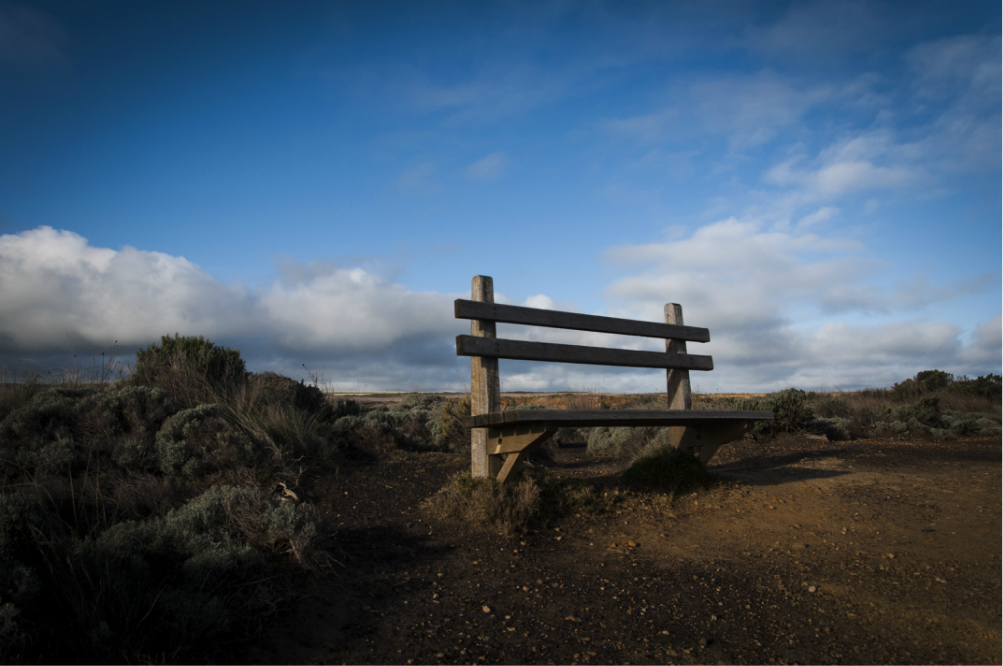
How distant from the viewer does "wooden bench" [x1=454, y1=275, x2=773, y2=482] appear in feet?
13.4

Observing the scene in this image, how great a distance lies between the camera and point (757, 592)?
3393 millimetres

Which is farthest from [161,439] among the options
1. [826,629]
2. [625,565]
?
[826,629]

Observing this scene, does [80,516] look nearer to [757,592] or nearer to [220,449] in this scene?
[220,449]

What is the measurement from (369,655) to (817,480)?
4.80m

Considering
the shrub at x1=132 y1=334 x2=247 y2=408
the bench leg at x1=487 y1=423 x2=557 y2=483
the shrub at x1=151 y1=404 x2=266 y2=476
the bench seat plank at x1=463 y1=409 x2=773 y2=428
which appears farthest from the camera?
the shrub at x1=132 y1=334 x2=247 y2=408

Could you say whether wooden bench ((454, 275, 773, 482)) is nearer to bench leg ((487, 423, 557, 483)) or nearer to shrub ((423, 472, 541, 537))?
bench leg ((487, 423, 557, 483))

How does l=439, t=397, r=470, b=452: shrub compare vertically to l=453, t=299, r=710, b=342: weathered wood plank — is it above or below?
below

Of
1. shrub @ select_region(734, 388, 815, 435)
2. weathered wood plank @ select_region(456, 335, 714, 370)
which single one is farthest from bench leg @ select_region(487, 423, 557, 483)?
shrub @ select_region(734, 388, 815, 435)

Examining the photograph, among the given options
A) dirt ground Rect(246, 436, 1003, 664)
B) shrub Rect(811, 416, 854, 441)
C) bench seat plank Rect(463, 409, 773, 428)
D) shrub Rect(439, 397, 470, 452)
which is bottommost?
dirt ground Rect(246, 436, 1003, 664)

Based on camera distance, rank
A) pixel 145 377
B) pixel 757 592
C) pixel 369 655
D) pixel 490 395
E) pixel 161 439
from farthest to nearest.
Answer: pixel 145 377
pixel 161 439
pixel 490 395
pixel 757 592
pixel 369 655

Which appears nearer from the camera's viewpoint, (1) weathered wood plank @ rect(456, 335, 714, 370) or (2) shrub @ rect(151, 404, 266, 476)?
(1) weathered wood plank @ rect(456, 335, 714, 370)

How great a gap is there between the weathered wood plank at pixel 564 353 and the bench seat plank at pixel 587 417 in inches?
21.6

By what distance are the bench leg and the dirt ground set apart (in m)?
0.50

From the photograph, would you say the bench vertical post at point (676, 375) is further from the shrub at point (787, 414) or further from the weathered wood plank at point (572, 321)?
the shrub at point (787, 414)
